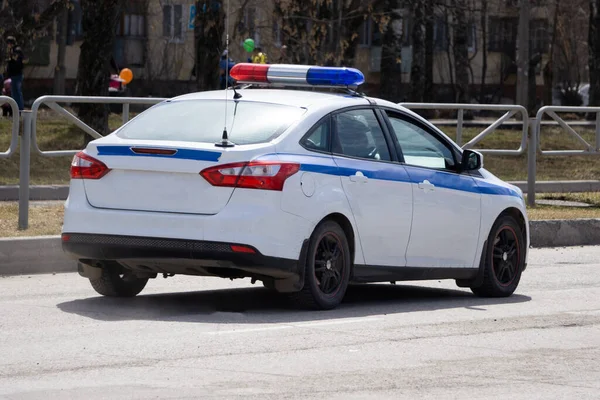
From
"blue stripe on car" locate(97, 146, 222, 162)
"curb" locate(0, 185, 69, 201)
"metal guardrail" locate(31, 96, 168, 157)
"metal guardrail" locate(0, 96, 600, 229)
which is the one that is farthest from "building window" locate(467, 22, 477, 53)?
"blue stripe on car" locate(97, 146, 222, 162)

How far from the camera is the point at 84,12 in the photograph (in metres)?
25.8

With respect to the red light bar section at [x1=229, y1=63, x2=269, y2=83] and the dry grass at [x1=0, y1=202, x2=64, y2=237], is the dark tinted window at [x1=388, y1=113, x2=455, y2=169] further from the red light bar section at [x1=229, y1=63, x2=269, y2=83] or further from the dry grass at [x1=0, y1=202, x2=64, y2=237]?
the dry grass at [x1=0, y1=202, x2=64, y2=237]

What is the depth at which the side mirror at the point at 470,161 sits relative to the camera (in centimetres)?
1091

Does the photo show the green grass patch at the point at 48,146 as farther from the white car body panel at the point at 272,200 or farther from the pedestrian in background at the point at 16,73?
the pedestrian in background at the point at 16,73

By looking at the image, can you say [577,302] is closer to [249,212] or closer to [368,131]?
[368,131]

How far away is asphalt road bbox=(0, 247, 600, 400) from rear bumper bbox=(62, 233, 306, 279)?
0.32 m

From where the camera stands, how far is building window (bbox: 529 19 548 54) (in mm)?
69750

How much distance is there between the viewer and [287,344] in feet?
27.3

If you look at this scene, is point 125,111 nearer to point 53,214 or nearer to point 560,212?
point 53,214

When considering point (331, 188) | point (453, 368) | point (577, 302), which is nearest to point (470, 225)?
point (577, 302)

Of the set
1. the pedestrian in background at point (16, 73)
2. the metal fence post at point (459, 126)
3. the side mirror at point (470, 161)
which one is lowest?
the side mirror at point (470, 161)

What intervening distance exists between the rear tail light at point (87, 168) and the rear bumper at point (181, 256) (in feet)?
1.31

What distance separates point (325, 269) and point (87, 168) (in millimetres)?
1718

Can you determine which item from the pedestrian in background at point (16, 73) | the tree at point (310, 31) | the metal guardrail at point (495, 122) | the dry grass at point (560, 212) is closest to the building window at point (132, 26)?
the tree at point (310, 31)
